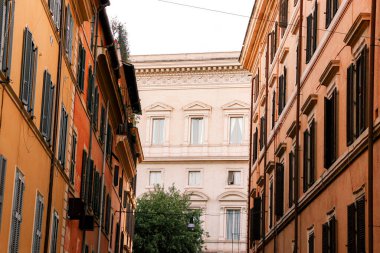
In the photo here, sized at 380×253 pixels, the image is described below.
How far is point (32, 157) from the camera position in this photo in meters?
20.2

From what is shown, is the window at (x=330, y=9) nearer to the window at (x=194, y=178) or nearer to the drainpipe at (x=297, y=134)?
the drainpipe at (x=297, y=134)


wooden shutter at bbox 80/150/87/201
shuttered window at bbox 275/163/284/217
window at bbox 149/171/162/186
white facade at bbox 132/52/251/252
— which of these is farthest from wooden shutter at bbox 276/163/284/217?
window at bbox 149/171/162/186

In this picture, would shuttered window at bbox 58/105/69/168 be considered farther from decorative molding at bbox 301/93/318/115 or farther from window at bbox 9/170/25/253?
decorative molding at bbox 301/93/318/115

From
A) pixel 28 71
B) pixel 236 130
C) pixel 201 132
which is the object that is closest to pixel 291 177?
pixel 28 71

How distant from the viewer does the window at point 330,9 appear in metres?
23.8

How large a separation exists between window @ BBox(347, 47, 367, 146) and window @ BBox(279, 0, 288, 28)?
39.2 ft

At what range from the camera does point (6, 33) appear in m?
16.4

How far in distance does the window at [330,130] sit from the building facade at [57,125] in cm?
655

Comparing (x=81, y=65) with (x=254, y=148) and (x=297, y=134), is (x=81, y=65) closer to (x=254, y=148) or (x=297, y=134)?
(x=297, y=134)

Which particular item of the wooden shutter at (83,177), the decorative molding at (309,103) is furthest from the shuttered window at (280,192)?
the wooden shutter at (83,177)

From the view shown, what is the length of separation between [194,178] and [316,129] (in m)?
44.9

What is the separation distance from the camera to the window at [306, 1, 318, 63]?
26.7 m

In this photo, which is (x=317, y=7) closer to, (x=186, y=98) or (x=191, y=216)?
(x=191, y=216)

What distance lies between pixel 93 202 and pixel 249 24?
42.6 feet
